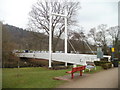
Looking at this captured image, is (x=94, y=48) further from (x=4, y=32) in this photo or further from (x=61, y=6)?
(x=4, y=32)

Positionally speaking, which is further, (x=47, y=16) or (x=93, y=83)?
(x=47, y=16)

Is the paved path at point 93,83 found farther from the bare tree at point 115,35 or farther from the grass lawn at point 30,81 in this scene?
the bare tree at point 115,35

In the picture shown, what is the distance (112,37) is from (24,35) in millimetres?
19483

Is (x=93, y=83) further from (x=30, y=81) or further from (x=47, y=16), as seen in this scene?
(x=47, y=16)

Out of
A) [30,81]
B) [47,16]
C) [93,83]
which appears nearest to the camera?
[93,83]

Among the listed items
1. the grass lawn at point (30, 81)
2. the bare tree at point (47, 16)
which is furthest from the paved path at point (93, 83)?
the bare tree at point (47, 16)

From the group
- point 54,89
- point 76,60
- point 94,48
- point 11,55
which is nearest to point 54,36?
point 11,55

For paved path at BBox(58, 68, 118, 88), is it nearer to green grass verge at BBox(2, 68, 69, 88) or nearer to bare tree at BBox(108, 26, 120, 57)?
green grass verge at BBox(2, 68, 69, 88)

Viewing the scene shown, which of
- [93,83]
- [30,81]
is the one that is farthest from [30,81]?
[93,83]

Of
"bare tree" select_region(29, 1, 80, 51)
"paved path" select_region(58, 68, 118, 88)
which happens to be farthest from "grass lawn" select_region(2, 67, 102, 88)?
"bare tree" select_region(29, 1, 80, 51)

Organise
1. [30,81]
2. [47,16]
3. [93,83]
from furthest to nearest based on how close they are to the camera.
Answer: [47,16] → [30,81] → [93,83]

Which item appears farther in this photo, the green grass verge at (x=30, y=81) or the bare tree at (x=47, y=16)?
the bare tree at (x=47, y=16)

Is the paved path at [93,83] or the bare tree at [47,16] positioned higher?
the bare tree at [47,16]

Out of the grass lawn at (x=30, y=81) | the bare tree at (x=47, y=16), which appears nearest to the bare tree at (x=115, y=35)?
the bare tree at (x=47, y=16)
